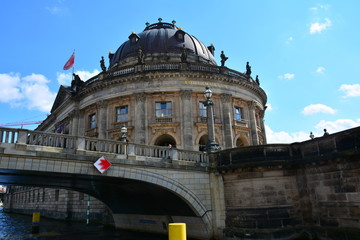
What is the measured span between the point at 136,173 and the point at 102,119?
1674 centimetres

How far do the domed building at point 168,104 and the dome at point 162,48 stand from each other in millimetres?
726

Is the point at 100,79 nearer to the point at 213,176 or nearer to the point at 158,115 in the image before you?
the point at 158,115

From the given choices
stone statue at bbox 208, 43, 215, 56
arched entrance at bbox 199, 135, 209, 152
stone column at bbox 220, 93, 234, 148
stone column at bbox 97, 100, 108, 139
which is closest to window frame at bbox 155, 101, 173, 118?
arched entrance at bbox 199, 135, 209, 152

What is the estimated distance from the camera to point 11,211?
66.0 m

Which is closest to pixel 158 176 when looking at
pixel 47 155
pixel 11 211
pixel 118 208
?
pixel 47 155

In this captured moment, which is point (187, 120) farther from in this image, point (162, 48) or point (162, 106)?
point (162, 48)

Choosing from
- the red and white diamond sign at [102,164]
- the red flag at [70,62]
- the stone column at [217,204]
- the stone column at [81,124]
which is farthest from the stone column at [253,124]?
the red and white diamond sign at [102,164]

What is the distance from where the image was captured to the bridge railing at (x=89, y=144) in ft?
42.9

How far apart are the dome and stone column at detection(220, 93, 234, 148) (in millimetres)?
7217

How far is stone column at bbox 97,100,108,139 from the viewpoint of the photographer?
30.9 m

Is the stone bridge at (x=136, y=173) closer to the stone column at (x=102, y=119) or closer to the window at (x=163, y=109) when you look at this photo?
the stone column at (x=102, y=119)

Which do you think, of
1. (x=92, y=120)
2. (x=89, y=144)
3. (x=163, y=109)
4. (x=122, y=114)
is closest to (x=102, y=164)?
(x=89, y=144)

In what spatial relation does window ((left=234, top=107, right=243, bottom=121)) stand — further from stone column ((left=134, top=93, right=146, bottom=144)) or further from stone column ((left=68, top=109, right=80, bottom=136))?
stone column ((left=68, top=109, right=80, bottom=136))

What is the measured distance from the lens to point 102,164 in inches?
579
